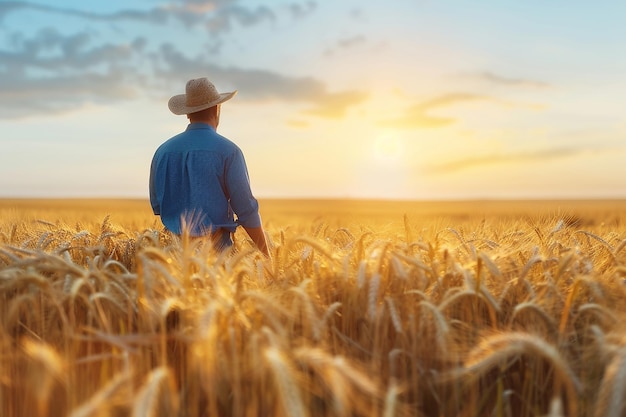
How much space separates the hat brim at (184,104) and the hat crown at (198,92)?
40mm

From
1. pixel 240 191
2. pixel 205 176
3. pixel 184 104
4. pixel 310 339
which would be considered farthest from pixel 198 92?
pixel 310 339

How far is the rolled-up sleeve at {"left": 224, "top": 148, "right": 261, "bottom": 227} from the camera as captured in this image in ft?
16.8

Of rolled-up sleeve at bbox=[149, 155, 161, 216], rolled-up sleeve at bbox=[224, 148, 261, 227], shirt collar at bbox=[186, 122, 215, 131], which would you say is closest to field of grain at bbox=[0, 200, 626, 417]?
rolled-up sleeve at bbox=[224, 148, 261, 227]

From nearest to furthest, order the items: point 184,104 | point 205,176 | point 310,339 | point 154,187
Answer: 1. point 310,339
2. point 205,176
3. point 184,104
4. point 154,187

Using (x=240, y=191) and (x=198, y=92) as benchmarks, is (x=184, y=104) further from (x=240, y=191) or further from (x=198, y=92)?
(x=240, y=191)

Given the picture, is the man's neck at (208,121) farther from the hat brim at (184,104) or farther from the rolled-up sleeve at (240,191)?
the rolled-up sleeve at (240,191)

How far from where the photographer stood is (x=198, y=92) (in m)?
5.21

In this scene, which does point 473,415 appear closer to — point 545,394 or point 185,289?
point 545,394

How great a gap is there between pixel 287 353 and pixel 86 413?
30.4 inches

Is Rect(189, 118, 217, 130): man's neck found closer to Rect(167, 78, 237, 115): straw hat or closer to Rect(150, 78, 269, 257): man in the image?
Rect(150, 78, 269, 257): man

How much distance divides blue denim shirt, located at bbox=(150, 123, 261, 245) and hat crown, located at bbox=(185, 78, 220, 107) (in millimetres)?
199

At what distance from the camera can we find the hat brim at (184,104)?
5184 mm


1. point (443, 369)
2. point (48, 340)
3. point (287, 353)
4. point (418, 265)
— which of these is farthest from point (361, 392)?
point (48, 340)

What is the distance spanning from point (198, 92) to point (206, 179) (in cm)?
77
